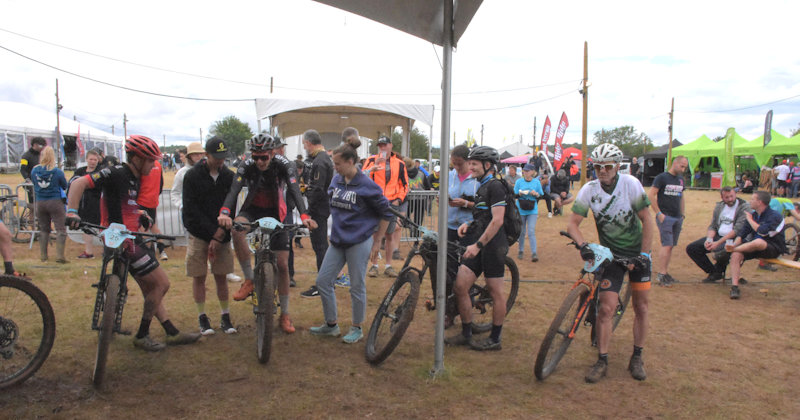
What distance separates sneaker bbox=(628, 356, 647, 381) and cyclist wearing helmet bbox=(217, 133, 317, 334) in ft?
10.5

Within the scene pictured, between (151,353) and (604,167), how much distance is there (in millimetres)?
4275

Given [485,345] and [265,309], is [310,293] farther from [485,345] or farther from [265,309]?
[485,345]

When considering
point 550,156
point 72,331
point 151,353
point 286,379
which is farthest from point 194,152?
point 550,156

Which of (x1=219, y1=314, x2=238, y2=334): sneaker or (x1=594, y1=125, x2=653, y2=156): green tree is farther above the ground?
(x1=594, y1=125, x2=653, y2=156): green tree

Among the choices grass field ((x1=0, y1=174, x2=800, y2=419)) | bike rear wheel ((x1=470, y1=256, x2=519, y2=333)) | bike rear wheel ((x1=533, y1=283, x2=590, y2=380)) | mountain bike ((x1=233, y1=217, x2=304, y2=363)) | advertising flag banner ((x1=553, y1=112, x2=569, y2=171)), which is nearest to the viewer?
grass field ((x1=0, y1=174, x2=800, y2=419))

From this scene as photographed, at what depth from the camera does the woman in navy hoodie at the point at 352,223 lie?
4.60 m

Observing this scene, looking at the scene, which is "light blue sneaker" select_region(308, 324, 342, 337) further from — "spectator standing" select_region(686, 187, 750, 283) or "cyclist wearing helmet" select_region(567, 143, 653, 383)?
"spectator standing" select_region(686, 187, 750, 283)

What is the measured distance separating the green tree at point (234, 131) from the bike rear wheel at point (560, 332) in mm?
94903

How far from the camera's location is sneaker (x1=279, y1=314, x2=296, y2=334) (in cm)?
500

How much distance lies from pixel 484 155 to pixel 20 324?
4.09 m

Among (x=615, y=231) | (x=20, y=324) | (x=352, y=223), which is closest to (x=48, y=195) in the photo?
(x=20, y=324)

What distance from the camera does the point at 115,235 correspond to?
382 cm

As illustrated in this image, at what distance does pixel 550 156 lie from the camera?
78.8 feet

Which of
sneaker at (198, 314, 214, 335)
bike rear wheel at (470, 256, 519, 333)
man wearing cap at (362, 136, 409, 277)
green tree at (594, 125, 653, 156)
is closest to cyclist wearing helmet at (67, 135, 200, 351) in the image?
sneaker at (198, 314, 214, 335)
